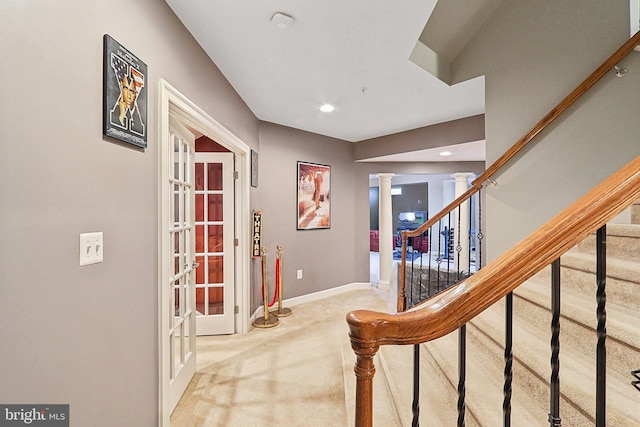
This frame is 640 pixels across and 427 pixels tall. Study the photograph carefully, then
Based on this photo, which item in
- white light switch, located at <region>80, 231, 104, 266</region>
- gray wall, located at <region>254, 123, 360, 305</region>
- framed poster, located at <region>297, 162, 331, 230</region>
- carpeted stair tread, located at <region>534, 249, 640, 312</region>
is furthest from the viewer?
framed poster, located at <region>297, 162, 331, 230</region>

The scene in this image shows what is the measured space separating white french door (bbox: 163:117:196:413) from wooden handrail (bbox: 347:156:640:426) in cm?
159

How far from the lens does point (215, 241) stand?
10.4 feet

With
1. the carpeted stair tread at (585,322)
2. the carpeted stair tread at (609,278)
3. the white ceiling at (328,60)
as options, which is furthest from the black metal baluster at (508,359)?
the white ceiling at (328,60)

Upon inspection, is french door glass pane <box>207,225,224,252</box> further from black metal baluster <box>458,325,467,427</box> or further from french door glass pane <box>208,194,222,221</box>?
black metal baluster <box>458,325,467,427</box>

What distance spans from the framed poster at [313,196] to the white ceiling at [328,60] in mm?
Answer: 777

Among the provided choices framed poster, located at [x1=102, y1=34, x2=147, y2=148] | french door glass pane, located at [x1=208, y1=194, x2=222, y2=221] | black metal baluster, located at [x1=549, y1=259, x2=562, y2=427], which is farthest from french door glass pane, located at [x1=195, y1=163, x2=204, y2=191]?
black metal baluster, located at [x1=549, y1=259, x2=562, y2=427]

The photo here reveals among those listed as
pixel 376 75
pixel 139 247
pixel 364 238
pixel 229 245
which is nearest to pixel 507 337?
pixel 139 247

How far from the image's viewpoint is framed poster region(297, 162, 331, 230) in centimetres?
422

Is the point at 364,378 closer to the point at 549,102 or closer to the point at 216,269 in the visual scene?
the point at 549,102

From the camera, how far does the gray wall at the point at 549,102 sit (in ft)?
5.79

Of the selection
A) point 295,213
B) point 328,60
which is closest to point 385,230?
point 295,213

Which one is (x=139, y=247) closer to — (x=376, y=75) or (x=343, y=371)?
(x=343, y=371)

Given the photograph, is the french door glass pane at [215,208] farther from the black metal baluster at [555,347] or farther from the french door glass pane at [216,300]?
the black metal baluster at [555,347]

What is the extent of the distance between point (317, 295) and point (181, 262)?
260 cm
